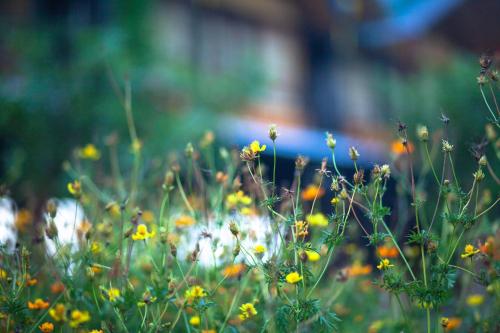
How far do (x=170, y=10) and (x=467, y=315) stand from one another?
7427 millimetres

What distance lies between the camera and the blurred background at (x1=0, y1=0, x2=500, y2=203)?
199 inches

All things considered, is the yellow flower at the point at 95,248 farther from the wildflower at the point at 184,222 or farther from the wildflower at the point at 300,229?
the wildflower at the point at 300,229

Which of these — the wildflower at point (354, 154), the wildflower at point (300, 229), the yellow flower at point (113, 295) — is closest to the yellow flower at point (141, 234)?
the yellow flower at point (113, 295)

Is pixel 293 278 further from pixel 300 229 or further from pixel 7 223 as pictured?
pixel 7 223

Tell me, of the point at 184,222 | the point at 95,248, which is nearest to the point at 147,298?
the point at 95,248

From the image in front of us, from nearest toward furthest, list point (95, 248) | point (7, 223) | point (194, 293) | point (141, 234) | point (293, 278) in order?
1. point (293, 278)
2. point (194, 293)
3. point (141, 234)
4. point (95, 248)
5. point (7, 223)

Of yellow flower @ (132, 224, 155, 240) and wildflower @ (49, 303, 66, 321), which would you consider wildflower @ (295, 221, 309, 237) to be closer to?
yellow flower @ (132, 224, 155, 240)

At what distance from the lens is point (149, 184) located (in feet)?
10.3

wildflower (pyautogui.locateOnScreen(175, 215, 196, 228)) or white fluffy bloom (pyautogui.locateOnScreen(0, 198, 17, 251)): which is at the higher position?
wildflower (pyautogui.locateOnScreen(175, 215, 196, 228))

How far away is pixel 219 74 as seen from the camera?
25.7ft

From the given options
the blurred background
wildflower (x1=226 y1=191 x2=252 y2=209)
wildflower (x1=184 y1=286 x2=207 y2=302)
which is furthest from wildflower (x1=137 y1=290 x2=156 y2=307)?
the blurred background

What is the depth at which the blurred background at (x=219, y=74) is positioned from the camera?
16.6ft

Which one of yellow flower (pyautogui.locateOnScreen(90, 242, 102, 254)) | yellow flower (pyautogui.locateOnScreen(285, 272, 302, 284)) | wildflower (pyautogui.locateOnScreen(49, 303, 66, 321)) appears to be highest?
yellow flower (pyautogui.locateOnScreen(285, 272, 302, 284))

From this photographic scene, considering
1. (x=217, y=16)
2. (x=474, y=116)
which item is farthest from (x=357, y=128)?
(x=474, y=116)
